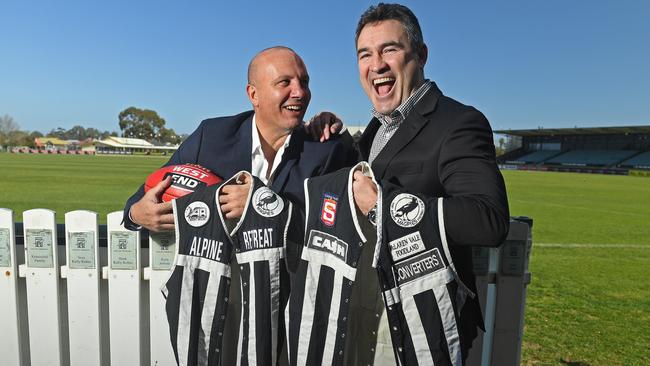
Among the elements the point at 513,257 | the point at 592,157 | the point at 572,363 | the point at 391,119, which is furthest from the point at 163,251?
the point at 592,157

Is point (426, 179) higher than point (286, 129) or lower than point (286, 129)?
lower

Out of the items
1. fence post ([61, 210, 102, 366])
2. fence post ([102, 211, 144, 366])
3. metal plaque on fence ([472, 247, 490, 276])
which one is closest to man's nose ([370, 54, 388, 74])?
metal plaque on fence ([472, 247, 490, 276])

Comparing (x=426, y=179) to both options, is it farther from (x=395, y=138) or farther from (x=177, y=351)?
(x=177, y=351)

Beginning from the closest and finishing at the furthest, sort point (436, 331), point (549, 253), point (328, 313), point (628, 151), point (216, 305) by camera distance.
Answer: point (436, 331)
point (328, 313)
point (216, 305)
point (549, 253)
point (628, 151)

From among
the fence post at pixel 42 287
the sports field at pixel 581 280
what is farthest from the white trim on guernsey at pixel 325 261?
the sports field at pixel 581 280

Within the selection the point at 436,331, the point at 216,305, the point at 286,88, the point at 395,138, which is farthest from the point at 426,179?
the point at 216,305

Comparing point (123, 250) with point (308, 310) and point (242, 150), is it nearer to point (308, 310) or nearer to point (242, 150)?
point (242, 150)

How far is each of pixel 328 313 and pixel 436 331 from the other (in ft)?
1.42

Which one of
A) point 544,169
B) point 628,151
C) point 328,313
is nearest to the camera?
point 328,313

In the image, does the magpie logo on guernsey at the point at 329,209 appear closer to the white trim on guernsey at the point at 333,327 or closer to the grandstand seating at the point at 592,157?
the white trim on guernsey at the point at 333,327

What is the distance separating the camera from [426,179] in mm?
1720

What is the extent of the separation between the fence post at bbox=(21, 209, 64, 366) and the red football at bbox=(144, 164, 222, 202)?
0.82m

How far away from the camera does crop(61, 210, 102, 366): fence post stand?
2551 millimetres

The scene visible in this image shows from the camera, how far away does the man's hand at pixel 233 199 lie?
1.90 metres
